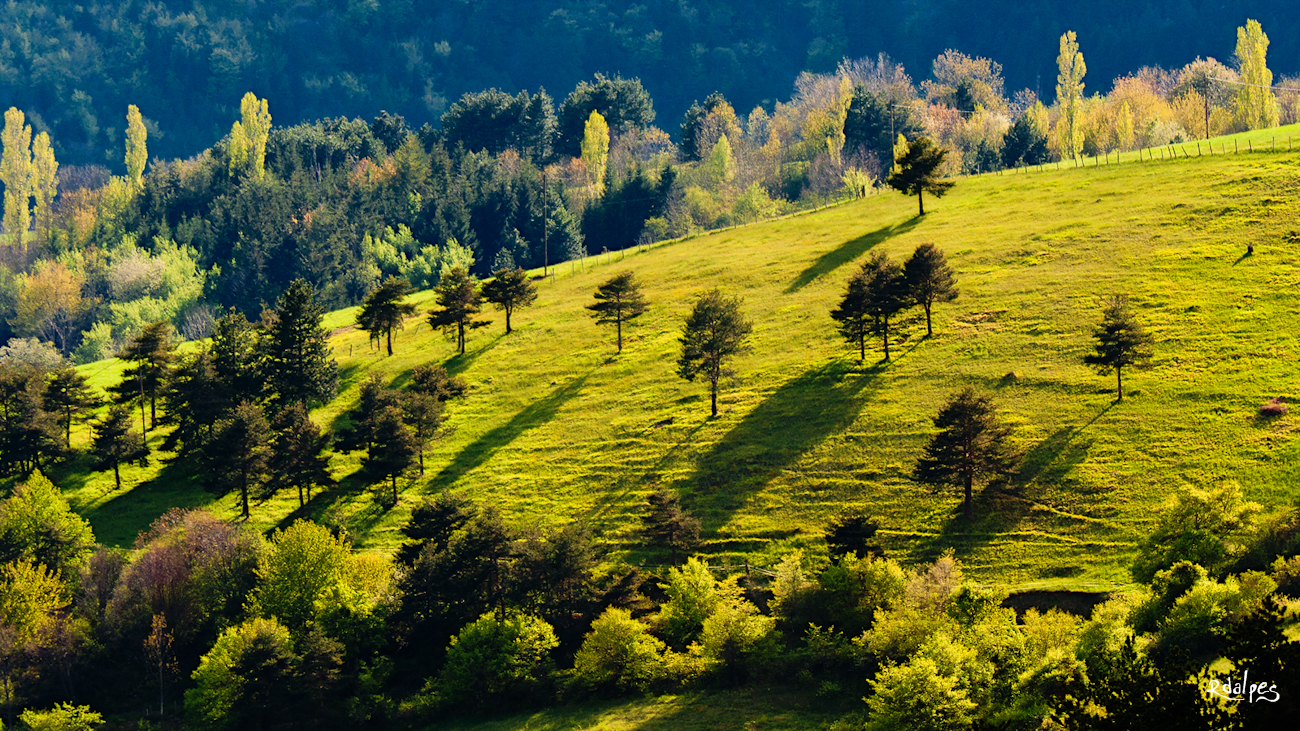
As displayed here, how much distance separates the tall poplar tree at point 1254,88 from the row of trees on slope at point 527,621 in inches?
4157

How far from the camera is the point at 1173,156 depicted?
116 m

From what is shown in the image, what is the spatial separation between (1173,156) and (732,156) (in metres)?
87.1

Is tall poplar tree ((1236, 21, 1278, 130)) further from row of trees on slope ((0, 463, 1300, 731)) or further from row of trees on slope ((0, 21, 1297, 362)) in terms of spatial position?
row of trees on slope ((0, 463, 1300, 731))

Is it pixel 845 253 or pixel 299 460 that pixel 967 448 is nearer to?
pixel 299 460

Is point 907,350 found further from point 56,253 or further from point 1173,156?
point 56,253

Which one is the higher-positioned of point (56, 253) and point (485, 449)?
point (56, 253)

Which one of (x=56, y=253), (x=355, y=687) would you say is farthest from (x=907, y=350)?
(x=56, y=253)

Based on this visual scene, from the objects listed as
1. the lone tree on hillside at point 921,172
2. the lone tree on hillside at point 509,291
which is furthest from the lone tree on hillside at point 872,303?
the lone tree on hillside at point 509,291

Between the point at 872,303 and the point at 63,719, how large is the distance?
2296 inches

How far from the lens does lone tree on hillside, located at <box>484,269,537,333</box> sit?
109312 mm

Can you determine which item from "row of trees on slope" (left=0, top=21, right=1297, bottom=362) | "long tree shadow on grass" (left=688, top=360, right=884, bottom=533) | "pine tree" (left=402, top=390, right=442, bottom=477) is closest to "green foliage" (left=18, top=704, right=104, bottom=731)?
"pine tree" (left=402, top=390, right=442, bottom=477)

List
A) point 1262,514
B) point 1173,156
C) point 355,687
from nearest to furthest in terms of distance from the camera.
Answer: point 1262,514 < point 355,687 < point 1173,156

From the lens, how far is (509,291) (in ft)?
359

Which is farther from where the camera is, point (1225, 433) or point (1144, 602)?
point (1225, 433)
